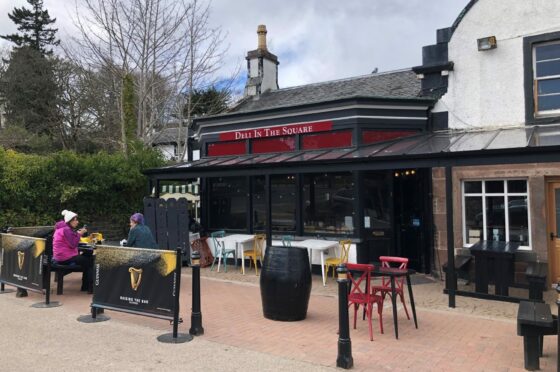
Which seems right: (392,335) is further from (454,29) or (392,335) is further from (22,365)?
(454,29)

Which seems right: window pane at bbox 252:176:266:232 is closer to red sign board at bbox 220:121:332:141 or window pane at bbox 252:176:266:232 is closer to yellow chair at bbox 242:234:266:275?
→ yellow chair at bbox 242:234:266:275

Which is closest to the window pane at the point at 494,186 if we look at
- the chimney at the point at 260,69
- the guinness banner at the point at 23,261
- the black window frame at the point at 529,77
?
the black window frame at the point at 529,77

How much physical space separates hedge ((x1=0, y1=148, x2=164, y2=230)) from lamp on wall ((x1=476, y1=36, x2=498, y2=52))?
428 inches

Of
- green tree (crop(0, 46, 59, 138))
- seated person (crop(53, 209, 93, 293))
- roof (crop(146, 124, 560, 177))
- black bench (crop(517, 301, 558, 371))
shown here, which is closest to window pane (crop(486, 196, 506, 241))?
roof (crop(146, 124, 560, 177))

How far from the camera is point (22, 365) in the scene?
193 inches

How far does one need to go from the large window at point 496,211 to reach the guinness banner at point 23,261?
859 cm

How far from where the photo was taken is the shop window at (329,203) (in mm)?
10852

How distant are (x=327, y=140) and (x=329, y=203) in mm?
1624

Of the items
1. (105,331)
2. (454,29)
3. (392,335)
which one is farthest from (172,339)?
(454,29)

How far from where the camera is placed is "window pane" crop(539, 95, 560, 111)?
31.6 ft

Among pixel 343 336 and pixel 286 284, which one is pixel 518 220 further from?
pixel 343 336

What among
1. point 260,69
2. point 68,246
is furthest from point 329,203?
point 260,69

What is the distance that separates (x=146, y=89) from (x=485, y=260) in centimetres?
1400

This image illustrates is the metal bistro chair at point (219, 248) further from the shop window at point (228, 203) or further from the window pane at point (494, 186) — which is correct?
the window pane at point (494, 186)
